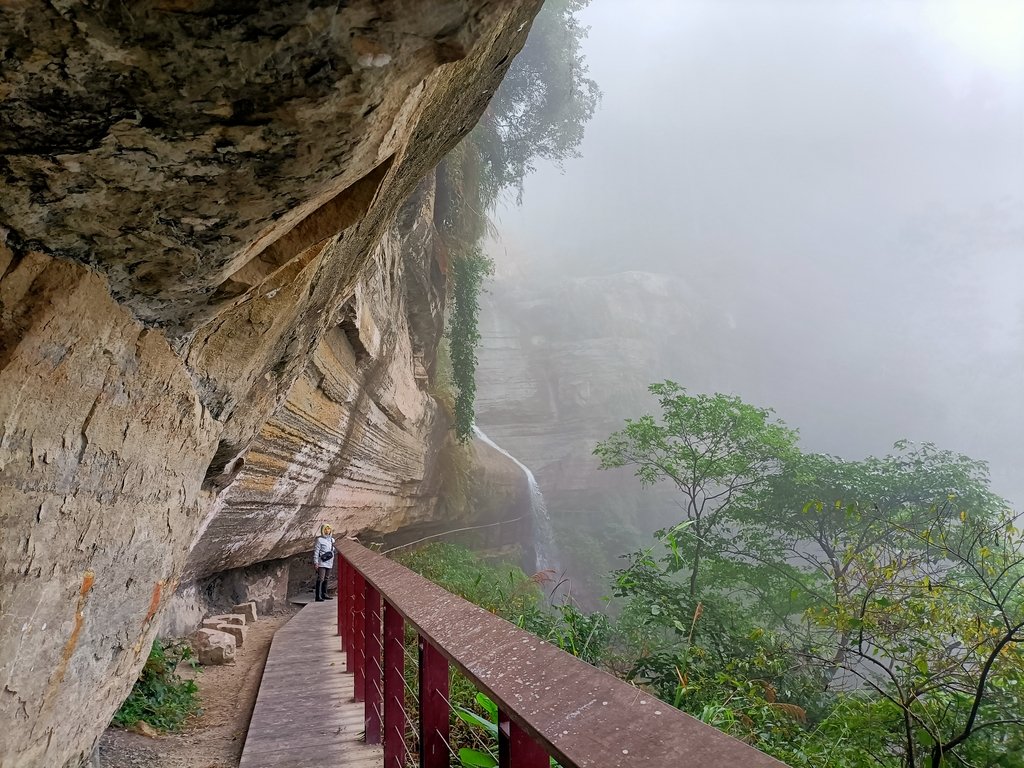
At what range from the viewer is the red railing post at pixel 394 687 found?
237 cm

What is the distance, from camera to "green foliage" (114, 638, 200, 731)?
3.64m

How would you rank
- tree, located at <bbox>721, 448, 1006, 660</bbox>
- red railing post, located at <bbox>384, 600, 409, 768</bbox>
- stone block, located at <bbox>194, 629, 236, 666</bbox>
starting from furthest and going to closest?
tree, located at <bbox>721, 448, 1006, 660</bbox>, stone block, located at <bbox>194, 629, 236, 666</bbox>, red railing post, located at <bbox>384, 600, 409, 768</bbox>

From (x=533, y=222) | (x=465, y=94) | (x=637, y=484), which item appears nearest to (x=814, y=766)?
(x=465, y=94)

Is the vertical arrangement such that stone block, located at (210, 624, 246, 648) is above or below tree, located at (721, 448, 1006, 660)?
below

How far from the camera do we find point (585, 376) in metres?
44.1

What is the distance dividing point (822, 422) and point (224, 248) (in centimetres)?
5707

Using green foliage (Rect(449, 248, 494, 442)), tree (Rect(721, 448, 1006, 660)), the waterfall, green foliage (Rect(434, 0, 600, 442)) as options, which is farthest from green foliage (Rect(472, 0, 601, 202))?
the waterfall

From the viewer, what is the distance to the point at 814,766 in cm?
337

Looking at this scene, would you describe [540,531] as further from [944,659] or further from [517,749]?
[517,749]

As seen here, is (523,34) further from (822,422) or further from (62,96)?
(822,422)

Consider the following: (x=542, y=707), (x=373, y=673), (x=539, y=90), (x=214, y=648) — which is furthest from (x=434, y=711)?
(x=539, y=90)

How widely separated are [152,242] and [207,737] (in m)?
3.57

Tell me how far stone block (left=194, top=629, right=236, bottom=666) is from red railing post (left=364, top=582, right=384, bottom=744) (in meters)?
2.83

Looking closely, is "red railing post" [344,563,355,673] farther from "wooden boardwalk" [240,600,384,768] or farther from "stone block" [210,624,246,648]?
"stone block" [210,624,246,648]
